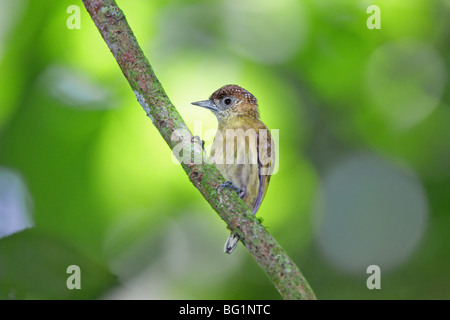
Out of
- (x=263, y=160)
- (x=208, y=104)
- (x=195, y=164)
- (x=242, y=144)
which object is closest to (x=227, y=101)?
(x=208, y=104)

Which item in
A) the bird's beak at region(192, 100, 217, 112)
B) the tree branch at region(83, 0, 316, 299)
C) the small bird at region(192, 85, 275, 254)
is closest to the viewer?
the tree branch at region(83, 0, 316, 299)

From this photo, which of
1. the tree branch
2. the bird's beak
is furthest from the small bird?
the tree branch

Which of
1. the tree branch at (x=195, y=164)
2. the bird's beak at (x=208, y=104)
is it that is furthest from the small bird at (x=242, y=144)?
the tree branch at (x=195, y=164)

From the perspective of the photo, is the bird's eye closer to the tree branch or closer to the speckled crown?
the speckled crown

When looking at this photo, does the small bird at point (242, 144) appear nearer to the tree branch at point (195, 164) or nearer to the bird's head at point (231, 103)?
the bird's head at point (231, 103)

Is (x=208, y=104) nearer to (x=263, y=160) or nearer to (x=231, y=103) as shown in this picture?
(x=231, y=103)

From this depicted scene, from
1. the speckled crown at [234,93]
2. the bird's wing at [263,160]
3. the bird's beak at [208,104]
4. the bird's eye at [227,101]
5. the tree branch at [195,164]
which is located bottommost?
the tree branch at [195,164]
